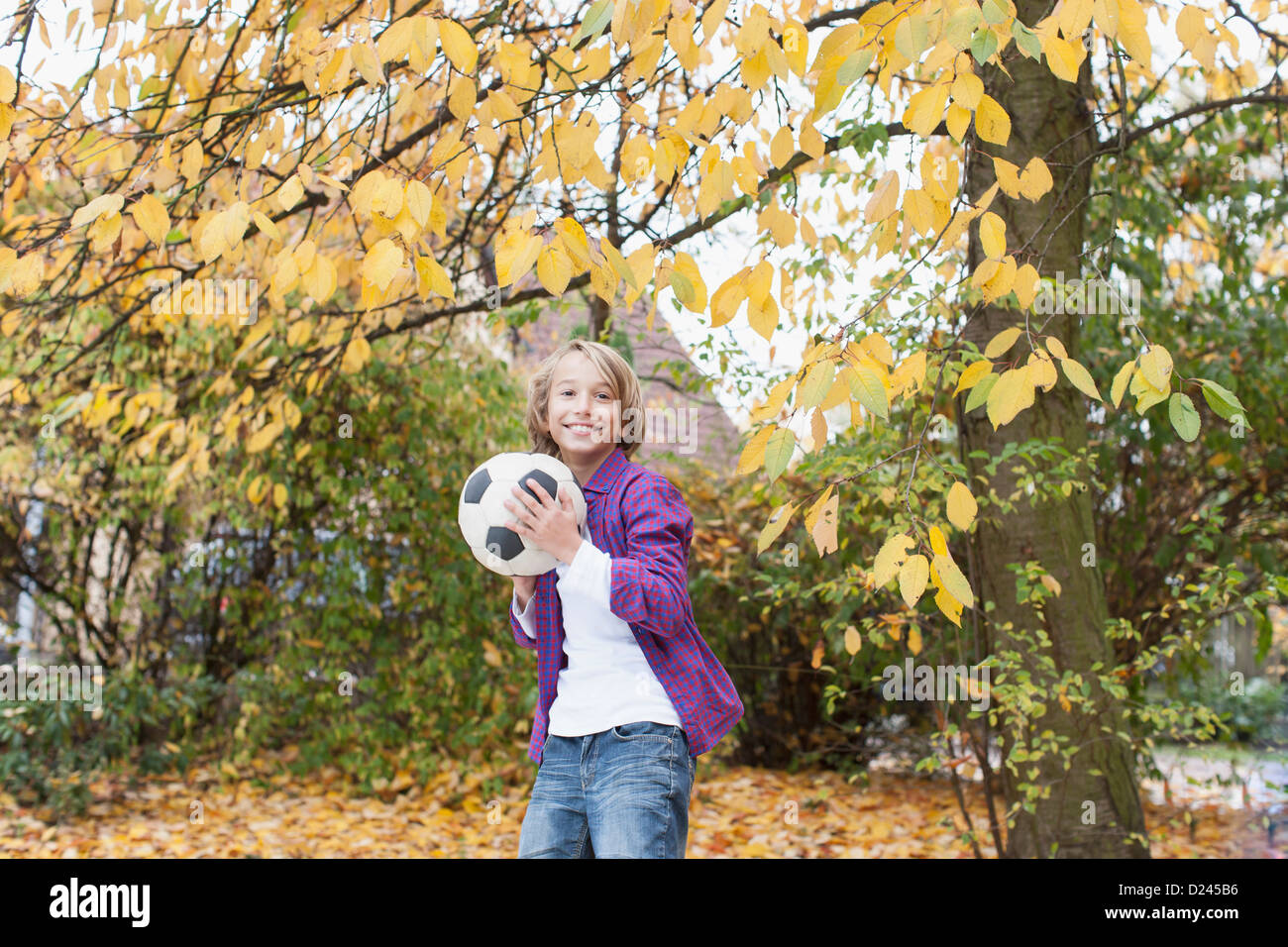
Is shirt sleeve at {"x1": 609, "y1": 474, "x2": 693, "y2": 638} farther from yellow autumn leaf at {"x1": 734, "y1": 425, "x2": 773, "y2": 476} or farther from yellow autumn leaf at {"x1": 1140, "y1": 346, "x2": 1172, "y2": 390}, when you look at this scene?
yellow autumn leaf at {"x1": 1140, "y1": 346, "x2": 1172, "y2": 390}

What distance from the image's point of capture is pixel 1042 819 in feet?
12.2

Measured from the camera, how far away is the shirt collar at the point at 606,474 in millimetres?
2297

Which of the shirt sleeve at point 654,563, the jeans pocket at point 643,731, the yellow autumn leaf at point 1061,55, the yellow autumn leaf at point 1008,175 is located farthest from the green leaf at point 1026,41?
the jeans pocket at point 643,731

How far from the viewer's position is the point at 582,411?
7.68ft

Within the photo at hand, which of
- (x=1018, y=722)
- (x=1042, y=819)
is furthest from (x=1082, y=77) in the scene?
(x=1042, y=819)

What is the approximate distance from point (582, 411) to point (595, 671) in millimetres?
594

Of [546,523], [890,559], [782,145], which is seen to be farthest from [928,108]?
[546,523]

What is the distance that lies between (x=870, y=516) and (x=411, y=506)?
277 cm

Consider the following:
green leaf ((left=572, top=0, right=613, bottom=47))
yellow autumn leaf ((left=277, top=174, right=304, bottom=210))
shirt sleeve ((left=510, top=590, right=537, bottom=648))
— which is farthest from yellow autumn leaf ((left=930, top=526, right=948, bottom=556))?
yellow autumn leaf ((left=277, top=174, right=304, bottom=210))

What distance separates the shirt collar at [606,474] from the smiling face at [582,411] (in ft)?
0.10

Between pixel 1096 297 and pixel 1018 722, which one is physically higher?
pixel 1096 297

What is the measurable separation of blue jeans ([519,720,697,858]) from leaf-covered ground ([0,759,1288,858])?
8.20 feet

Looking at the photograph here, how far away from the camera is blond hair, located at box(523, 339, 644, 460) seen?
7.80 ft
